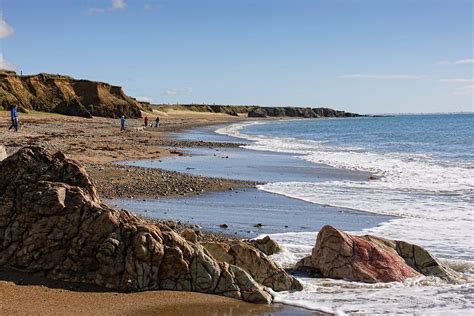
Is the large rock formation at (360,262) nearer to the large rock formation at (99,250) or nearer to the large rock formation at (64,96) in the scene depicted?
the large rock formation at (99,250)

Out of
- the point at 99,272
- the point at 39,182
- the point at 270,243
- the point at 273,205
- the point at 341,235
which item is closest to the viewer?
the point at 99,272

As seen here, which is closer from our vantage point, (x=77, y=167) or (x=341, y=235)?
(x=77, y=167)

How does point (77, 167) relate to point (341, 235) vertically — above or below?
above

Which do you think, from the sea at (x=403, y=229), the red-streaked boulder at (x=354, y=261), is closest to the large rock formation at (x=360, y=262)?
the red-streaked boulder at (x=354, y=261)

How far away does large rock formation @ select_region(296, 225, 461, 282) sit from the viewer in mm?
8527

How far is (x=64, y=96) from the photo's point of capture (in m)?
73.7

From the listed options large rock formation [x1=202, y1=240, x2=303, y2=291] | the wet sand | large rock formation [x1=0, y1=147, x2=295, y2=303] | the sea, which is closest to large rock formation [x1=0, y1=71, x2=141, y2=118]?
the sea

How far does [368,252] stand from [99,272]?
401 centimetres

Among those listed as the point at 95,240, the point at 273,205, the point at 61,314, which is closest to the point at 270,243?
the point at 95,240

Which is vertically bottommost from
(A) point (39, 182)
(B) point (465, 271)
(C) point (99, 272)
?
(B) point (465, 271)

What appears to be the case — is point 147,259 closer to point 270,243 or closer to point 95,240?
point 95,240

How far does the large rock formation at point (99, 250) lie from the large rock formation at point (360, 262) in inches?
63.3

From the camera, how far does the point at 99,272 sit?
7.12m

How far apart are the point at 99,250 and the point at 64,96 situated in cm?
7008
